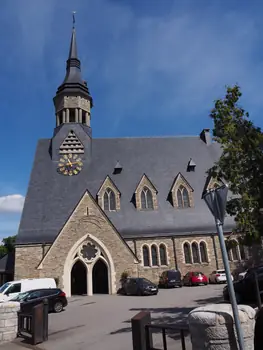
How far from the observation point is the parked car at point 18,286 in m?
16.6

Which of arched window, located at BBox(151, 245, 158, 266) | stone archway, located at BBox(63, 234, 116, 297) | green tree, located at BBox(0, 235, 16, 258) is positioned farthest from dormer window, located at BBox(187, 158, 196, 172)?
green tree, located at BBox(0, 235, 16, 258)

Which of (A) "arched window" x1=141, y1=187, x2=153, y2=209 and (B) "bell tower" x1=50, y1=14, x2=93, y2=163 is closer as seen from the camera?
(A) "arched window" x1=141, y1=187, x2=153, y2=209

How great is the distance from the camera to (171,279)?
23.1 metres

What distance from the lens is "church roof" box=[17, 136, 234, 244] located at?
2559 cm

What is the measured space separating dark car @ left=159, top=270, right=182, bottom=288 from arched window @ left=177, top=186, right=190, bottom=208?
6998 mm

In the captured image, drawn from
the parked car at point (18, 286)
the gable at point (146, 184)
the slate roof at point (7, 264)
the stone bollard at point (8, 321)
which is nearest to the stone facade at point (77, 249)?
the parked car at point (18, 286)

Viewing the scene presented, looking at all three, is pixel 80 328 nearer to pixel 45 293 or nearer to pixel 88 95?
pixel 45 293

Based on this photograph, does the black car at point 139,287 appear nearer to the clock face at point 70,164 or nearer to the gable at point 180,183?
the gable at point 180,183

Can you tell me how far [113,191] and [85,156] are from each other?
555 cm

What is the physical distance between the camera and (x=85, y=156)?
3056 centimetres

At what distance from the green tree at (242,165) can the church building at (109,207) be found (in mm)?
14353

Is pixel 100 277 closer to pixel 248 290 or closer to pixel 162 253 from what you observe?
pixel 162 253

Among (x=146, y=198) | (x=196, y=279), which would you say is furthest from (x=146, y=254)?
(x=146, y=198)

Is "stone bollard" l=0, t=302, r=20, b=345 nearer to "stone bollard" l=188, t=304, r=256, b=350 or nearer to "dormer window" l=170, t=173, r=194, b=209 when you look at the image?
"stone bollard" l=188, t=304, r=256, b=350
